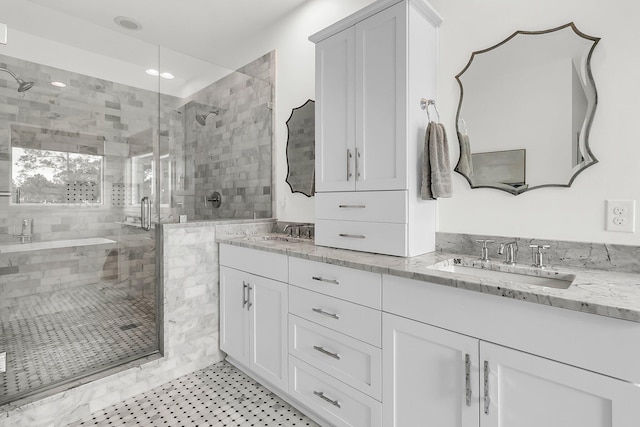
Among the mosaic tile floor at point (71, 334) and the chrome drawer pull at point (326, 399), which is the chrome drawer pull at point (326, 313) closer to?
the chrome drawer pull at point (326, 399)

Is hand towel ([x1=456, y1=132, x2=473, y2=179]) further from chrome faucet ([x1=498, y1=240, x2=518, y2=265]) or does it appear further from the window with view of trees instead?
the window with view of trees

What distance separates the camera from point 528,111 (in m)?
1.51

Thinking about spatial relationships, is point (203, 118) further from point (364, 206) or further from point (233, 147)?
point (364, 206)

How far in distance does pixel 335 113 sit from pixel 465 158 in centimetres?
79

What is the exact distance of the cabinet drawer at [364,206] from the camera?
5.41 ft

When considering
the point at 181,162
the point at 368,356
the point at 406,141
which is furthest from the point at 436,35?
the point at 181,162

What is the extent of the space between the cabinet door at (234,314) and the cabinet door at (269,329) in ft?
0.27

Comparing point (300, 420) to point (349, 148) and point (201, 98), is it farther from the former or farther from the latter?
point (201, 98)

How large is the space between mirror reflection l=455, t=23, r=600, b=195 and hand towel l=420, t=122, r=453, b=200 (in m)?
0.14

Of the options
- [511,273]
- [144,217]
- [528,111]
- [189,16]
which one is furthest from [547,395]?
[189,16]

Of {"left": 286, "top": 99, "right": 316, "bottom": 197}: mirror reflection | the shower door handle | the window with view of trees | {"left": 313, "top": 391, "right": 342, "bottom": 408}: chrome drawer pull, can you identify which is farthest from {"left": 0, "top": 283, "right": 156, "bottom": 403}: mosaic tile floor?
{"left": 286, "top": 99, "right": 316, "bottom": 197}: mirror reflection

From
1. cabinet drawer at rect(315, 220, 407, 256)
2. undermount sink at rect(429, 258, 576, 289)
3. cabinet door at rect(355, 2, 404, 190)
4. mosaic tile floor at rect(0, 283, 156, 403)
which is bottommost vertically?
mosaic tile floor at rect(0, 283, 156, 403)

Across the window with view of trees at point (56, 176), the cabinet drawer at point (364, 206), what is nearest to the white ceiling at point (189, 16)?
the window with view of trees at point (56, 176)

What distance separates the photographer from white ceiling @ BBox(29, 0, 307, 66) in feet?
8.50
